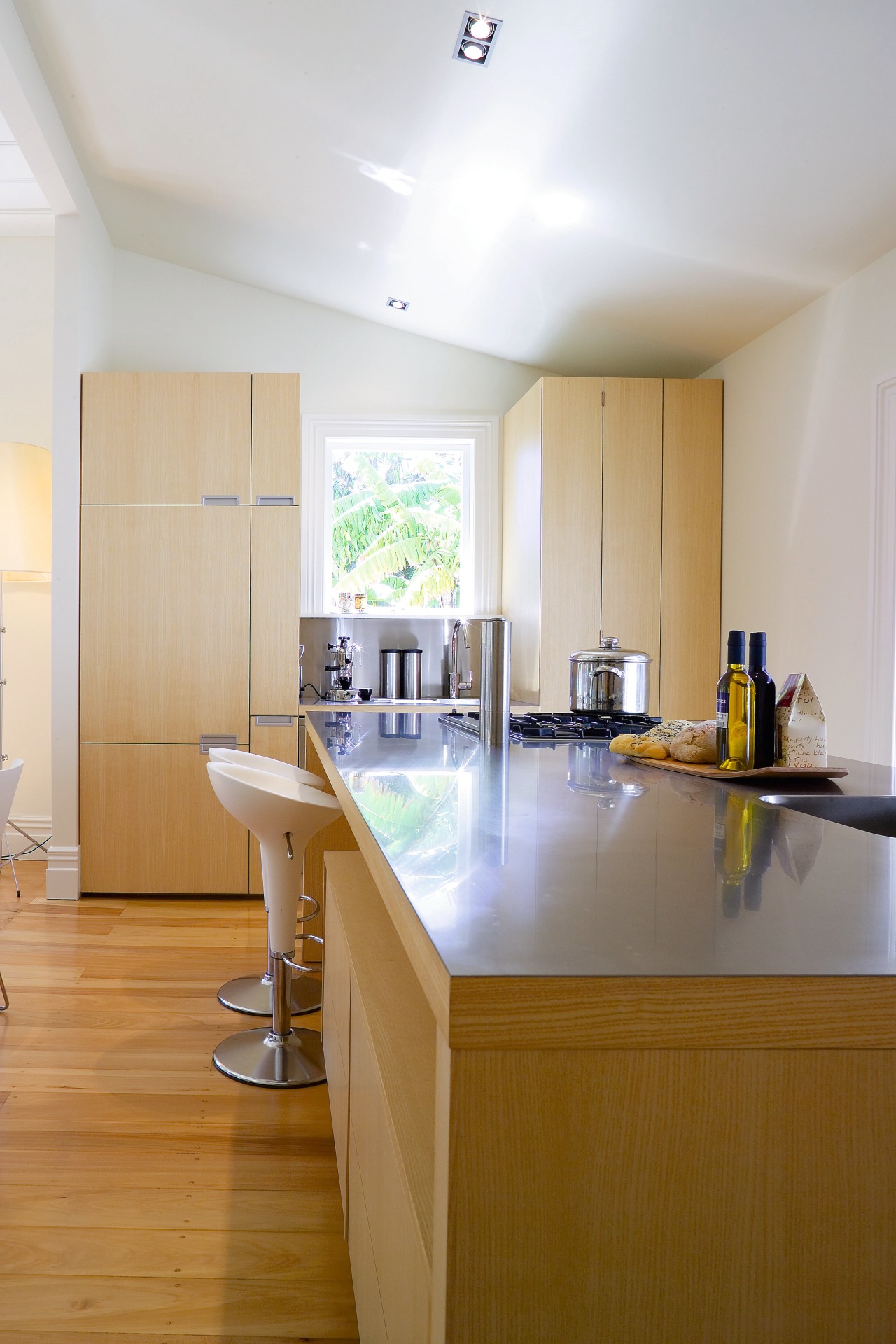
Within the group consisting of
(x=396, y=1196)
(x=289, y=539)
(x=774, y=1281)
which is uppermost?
(x=289, y=539)

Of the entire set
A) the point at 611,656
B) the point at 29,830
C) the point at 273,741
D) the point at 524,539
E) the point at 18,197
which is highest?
the point at 18,197

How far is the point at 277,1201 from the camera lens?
1877 millimetres

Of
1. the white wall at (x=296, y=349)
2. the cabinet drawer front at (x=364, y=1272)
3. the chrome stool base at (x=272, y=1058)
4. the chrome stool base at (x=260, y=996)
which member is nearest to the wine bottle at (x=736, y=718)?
the cabinet drawer front at (x=364, y=1272)

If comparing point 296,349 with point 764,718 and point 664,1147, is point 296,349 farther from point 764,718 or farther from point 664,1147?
point 664,1147

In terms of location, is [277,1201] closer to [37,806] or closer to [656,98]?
[656,98]

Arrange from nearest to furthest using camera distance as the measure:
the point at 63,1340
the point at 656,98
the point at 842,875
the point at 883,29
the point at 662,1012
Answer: the point at 662,1012, the point at 842,875, the point at 63,1340, the point at 883,29, the point at 656,98

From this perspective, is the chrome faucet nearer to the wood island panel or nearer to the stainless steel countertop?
the wood island panel

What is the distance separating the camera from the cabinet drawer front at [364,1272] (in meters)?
1.08

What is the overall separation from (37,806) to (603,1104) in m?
4.91

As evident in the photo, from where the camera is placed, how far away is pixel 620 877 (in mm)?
829

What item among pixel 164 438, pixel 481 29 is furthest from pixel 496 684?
pixel 164 438

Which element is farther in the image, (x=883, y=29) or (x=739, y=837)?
(x=883, y=29)

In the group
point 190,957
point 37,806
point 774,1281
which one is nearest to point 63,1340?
point 774,1281

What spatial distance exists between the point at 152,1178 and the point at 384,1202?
1218 mm
